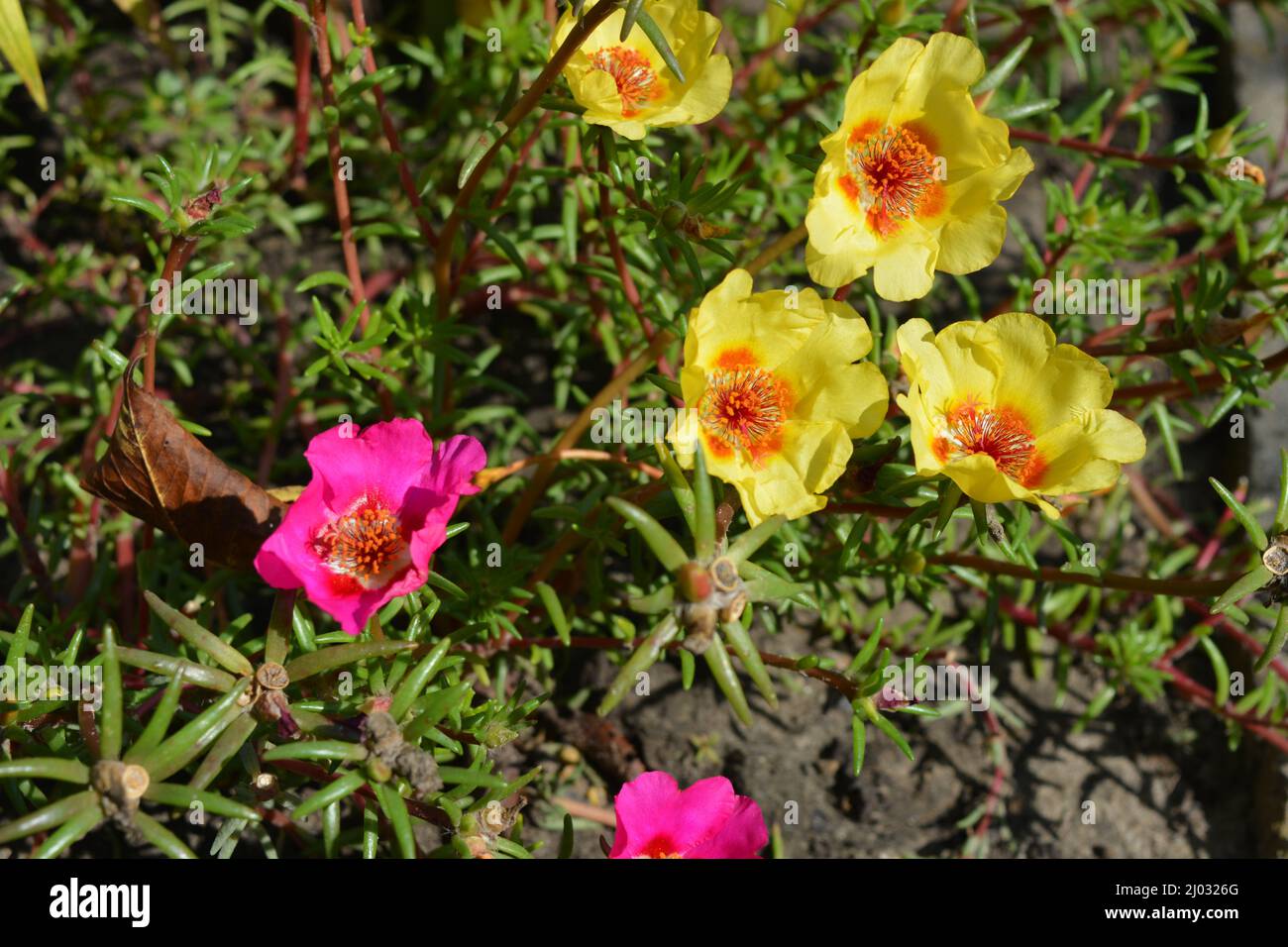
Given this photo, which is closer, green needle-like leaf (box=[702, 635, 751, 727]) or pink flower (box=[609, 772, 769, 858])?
green needle-like leaf (box=[702, 635, 751, 727])

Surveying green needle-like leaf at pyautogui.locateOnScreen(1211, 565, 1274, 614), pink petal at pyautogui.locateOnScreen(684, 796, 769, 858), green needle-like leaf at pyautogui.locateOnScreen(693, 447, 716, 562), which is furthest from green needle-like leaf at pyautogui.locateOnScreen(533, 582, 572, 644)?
green needle-like leaf at pyautogui.locateOnScreen(1211, 565, 1274, 614)

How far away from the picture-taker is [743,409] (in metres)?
1.83

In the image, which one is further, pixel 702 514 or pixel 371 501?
pixel 371 501

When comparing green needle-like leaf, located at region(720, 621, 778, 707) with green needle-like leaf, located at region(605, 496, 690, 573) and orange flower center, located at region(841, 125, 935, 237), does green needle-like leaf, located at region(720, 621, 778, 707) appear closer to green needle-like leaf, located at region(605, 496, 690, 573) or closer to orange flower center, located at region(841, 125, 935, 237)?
green needle-like leaf, located at region(605, 496, 690, 573)

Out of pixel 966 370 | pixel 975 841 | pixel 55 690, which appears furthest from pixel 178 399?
pixel 975 841

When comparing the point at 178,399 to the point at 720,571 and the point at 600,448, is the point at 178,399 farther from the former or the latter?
the point at 720,571

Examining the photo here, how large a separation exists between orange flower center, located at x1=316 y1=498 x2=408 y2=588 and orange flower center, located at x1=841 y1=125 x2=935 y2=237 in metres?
1.00

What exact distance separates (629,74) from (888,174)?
1.79 ft

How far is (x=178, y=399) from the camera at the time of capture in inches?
109

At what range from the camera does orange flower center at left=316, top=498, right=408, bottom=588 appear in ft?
5.86

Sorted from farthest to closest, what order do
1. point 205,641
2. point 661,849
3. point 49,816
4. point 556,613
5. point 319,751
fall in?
point 556,613
point 661,849
point 205,641
point 319,751
point 49,816

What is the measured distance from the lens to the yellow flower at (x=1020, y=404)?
172 centimetres

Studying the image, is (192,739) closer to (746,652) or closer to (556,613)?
(556,613)

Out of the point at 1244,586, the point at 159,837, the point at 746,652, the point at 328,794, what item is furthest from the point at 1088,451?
the point at 159,837
